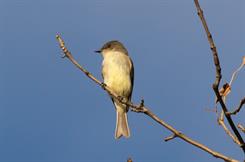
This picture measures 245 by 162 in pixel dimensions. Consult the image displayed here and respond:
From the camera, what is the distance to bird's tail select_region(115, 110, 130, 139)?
7285 mm

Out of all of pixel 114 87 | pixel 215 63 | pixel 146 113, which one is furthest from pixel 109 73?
pixel 215 63

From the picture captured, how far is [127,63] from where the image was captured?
9242mm

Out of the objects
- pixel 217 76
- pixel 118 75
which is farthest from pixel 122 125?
pixel 217 76

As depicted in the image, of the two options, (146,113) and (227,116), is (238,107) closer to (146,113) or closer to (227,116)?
(227,116)

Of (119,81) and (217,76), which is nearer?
(217,76)

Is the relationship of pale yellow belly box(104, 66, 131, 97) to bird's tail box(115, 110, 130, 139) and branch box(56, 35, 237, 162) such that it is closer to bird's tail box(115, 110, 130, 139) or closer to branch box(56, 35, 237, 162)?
bird's tail box(115, 110, 130, 139)

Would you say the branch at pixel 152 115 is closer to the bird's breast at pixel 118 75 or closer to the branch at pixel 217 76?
the branch at pixel 217 76

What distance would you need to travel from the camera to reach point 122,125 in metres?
7.84

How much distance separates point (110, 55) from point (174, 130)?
6.84 m

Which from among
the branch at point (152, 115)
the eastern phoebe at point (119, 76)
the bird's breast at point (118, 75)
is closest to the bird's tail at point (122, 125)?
the eastern phoebe at point (119, 76)

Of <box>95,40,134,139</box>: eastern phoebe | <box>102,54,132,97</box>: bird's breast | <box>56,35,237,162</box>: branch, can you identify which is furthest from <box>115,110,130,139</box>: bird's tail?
<box>56,35,237,162</box>: branch

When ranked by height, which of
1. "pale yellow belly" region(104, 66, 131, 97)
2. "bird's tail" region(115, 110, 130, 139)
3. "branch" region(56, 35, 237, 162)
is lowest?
"branch" region(56, 35, 237, 162)

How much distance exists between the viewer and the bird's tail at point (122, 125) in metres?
7.29

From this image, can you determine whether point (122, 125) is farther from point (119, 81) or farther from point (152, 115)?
point (152, 115)
